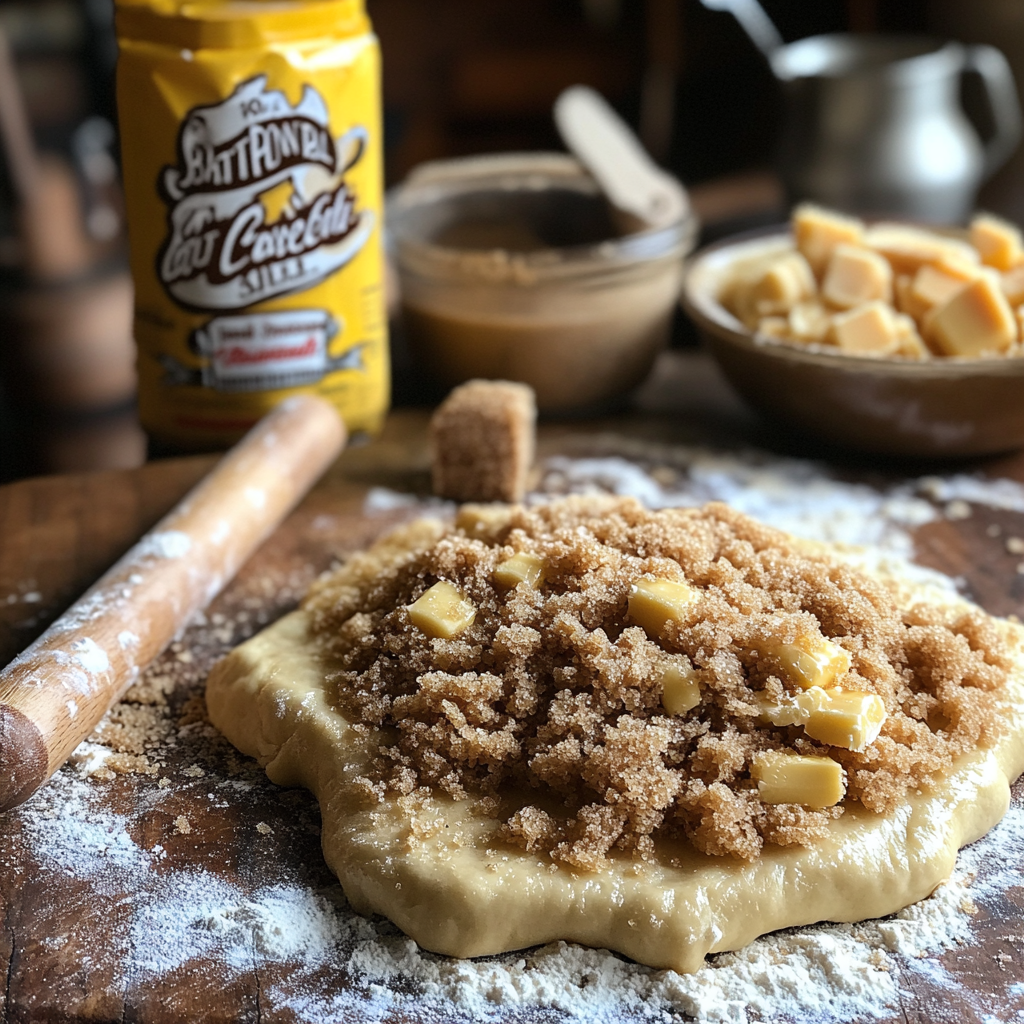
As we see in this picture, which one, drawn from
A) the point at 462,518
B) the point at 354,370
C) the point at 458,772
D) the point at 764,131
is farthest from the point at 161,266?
the point at 764,131

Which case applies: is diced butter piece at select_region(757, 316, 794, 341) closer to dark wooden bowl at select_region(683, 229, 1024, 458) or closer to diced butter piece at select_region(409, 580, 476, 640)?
dark wooden bowl at select_region(683, 229, 1024, 458)

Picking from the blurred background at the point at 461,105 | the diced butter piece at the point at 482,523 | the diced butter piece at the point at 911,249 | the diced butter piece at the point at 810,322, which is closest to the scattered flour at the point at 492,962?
the diced butter piece at the point at 482,523

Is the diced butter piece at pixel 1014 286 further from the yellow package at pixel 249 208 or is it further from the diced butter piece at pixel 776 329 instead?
the yellow package at pixel 249 208

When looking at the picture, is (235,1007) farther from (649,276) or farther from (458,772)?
(649,276)

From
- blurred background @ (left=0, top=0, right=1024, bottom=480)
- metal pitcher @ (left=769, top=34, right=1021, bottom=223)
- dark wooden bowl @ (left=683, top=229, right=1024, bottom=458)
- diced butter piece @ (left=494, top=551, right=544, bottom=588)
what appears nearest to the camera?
diced butter piece @ (left=494, top=551, right=544, bottom=588)

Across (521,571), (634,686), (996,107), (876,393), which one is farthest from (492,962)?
(996,107)

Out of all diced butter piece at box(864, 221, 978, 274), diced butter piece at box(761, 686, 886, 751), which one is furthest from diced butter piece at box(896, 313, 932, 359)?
diced butter piece at box(761, 686, 886, 751)

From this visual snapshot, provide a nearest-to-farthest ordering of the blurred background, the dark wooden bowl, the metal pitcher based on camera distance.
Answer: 1. the dark wooden bowl
2. the metal pitcher
3. the blurred background

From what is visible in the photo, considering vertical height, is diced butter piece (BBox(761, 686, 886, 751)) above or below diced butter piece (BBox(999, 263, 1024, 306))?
below
